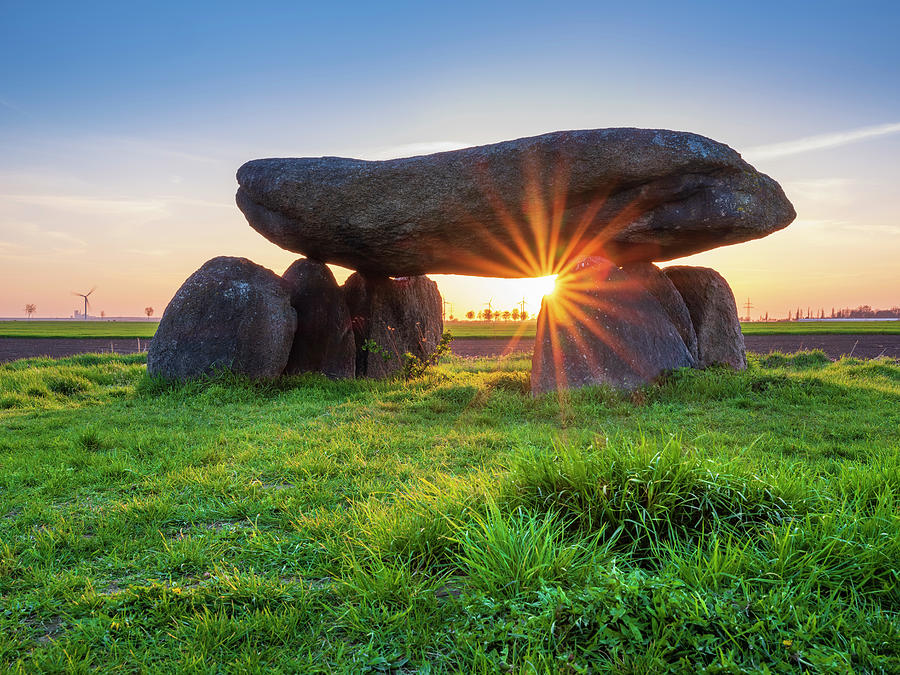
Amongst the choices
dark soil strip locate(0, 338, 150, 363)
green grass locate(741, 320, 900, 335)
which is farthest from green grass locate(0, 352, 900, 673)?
green grass locate(741, 320, 900, 335)

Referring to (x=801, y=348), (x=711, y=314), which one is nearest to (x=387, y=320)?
(x=711, y=314)

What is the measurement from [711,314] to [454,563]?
1021 centimetres

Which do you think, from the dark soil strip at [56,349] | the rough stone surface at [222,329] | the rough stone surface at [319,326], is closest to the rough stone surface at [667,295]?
the rough stone surface at [319,326]

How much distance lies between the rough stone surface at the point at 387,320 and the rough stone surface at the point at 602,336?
4.02 meters

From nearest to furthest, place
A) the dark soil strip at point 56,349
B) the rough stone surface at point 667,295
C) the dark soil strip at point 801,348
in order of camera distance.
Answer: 1. the rough stone surface at point 667,295
2. the dark soil strip at point 801,348
3. the dark soil strip at point 56,349

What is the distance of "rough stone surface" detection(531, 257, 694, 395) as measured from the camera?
9.20 meters

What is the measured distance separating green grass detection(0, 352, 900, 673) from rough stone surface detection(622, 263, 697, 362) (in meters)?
5.24

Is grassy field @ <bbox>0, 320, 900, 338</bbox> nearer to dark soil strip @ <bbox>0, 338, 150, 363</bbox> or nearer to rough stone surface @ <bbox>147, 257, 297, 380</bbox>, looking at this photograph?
dark soil strip @ <bbox>0, 338, 150, 363</bbox>

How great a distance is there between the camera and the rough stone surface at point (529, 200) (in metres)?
8.75

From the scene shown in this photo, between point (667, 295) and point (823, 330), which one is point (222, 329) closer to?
point (667, 295)

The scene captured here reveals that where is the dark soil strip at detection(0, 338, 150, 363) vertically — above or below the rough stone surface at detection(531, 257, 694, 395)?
below

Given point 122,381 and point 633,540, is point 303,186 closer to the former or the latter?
point 122,381

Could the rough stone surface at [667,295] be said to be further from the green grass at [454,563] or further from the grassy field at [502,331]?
the grassy field at [502,331]

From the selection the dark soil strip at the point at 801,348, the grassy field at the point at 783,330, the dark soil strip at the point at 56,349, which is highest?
the grassy field at the point at 783,330
